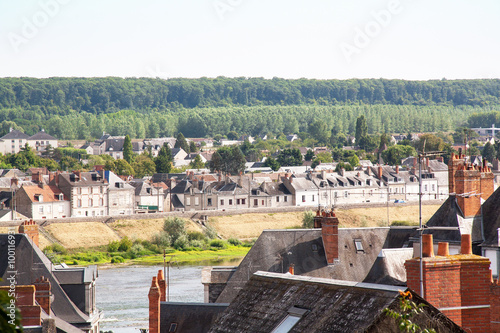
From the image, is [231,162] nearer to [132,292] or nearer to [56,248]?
[56,248]

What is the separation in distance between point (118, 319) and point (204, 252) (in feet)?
106

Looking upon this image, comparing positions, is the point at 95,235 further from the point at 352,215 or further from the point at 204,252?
the point at 352,215

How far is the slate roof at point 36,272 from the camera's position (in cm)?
2041

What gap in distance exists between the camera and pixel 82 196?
8000 cm

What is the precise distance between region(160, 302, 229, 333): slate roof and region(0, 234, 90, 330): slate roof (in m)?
2.76

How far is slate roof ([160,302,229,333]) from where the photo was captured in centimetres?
1856

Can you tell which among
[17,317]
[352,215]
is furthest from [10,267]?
[352,215]

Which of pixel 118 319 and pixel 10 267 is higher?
pixel 10 267

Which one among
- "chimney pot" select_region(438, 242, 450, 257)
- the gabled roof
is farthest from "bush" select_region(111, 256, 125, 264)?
"chimney pot" select_region(438, 242, 450, 257)

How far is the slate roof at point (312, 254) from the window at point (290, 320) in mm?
12449

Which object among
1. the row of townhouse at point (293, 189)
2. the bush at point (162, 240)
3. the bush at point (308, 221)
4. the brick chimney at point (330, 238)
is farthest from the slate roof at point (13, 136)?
the brick chimney at point (330, 238)

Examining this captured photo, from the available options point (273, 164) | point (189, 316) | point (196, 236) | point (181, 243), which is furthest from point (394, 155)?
point (189, 316)

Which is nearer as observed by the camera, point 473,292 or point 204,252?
point 473,292

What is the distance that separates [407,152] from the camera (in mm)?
143000
